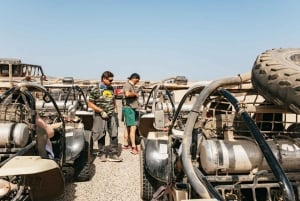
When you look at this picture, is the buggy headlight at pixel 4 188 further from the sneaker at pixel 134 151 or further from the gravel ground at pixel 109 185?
the sneaker at pixel 134 151

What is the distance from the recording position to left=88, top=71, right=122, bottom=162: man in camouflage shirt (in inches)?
246

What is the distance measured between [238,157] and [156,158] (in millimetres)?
1561

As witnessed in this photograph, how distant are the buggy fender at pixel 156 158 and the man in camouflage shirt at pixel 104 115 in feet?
7.71

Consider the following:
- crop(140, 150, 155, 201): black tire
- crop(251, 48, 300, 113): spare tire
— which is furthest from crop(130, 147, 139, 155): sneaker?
crop(251, 48, 300, 113): spare tire

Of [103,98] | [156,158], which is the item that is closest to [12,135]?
[156,158]

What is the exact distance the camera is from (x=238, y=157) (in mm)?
2295

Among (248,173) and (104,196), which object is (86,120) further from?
(248,173)

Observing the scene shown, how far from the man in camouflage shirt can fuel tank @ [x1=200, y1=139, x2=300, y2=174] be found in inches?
158

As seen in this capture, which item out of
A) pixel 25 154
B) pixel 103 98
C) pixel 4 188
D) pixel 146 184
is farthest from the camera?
pixel 103 98

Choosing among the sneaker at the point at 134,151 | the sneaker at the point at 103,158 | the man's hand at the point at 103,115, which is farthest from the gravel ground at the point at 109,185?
the man's hand at the point at 103,115

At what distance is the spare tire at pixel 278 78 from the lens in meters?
2.18

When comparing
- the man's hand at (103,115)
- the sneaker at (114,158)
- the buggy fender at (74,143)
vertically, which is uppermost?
the man's hand at (103,115)

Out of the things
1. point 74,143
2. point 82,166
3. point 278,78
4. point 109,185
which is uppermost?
point 278,78

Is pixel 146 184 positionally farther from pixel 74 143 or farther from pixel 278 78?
pixel 278 78
